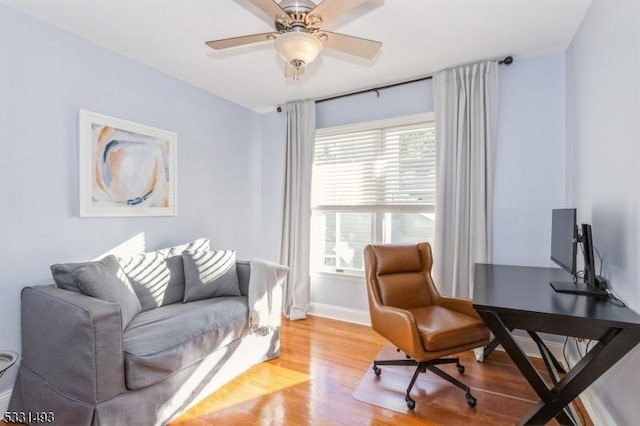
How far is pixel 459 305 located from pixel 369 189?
1.54 metres

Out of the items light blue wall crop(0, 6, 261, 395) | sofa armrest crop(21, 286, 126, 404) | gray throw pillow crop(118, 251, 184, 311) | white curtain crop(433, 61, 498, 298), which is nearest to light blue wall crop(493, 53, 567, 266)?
white curtain crop(433, 61, 498, 298)

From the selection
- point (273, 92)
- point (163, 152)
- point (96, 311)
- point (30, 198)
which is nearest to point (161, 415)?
point (96, 311)

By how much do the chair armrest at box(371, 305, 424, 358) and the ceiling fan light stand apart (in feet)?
5.56

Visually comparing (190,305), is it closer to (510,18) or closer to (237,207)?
(237,207)

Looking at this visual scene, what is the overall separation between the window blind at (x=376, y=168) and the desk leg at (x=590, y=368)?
1.88 meters

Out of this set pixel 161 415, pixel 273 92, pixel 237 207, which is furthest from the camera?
pixel 237 207

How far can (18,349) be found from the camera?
214 cm

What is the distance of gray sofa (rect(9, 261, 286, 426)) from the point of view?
164 cm

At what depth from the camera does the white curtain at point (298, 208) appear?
374 centimetres

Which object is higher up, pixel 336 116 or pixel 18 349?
pixel 336 116

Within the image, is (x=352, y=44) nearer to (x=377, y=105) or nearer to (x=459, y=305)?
(x=377, y=105)

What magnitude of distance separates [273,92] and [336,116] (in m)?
0.76

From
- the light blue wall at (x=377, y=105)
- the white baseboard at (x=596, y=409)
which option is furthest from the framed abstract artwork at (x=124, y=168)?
the white baseboard at (x=596, y=409)

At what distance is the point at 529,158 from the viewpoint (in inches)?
110
